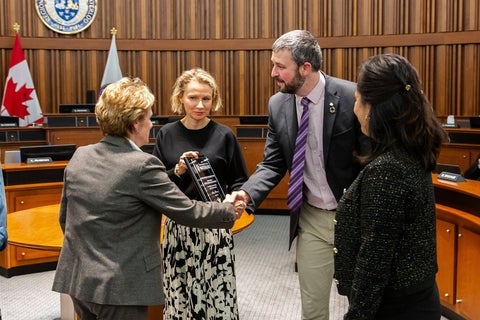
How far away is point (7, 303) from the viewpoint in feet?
13.9

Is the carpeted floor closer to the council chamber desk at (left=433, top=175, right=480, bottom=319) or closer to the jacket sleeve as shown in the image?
the council chamber desk at (left=433, top=175, right=480, bottom=319)

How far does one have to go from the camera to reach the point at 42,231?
291cm

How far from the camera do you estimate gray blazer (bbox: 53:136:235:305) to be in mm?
1931

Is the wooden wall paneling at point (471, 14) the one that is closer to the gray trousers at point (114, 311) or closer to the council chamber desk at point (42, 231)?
the council chamber desk at point (42, 231)

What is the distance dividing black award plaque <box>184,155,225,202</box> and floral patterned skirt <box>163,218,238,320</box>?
0.72ft

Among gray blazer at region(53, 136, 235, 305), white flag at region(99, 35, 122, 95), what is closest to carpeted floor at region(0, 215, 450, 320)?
gray blazer at region(53, 136, 235, 305)

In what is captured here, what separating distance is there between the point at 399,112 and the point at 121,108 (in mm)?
926

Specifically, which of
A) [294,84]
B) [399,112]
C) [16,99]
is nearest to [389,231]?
[399,112]

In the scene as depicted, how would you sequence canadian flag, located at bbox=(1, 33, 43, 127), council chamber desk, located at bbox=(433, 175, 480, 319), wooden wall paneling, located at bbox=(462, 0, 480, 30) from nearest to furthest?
council chamber desk, located at bbox=(433, 175, 480, 319) < wooden wall paneling, located at bbox=(462, 0, 480, 30) < canadian flag, located at bbox=(1, 33, 43, 127)

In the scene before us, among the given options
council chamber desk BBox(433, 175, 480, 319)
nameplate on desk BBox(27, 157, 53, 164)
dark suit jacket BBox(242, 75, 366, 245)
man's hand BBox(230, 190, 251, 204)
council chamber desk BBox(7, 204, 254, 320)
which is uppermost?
dark suit jacket BBox(242, 75, 366, 245)

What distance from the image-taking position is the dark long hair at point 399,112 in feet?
5.23

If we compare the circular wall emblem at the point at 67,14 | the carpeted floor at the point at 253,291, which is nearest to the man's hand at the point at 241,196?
the carpeted floor at the point at 253,291

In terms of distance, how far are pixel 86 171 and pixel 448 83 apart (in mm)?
7079

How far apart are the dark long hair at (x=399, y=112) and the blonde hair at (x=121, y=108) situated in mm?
793
